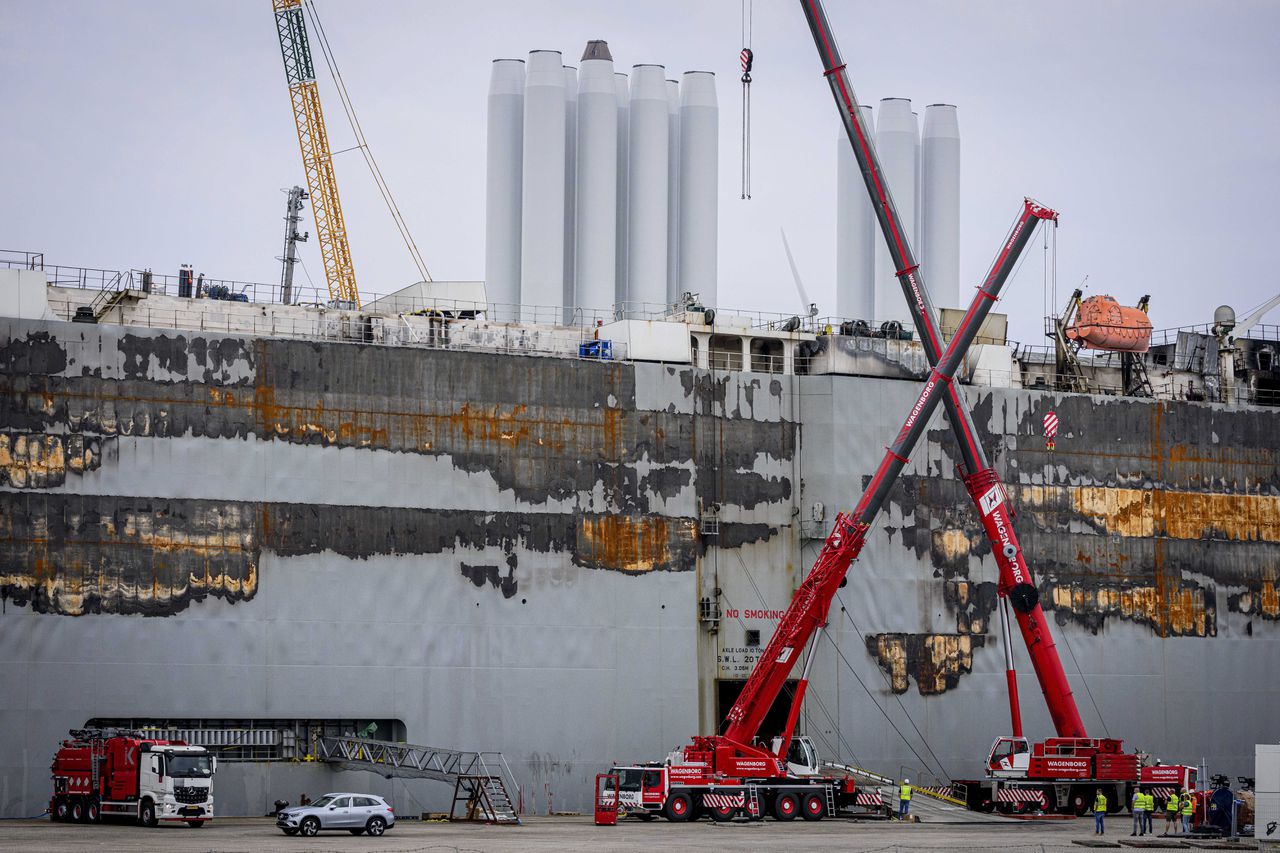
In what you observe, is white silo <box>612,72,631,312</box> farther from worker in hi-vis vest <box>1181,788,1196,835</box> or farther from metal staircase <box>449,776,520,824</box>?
worker in hi-vis vest <box>1181,788,1196,835</box>

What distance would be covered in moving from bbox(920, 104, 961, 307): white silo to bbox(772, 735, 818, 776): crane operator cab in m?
45.5

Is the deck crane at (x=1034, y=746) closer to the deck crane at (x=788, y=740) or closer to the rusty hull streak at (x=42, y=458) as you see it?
the deck crane at (x=788, y=740)

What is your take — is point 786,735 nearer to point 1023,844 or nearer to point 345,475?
point 1023,844

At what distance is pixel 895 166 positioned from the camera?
313 feet

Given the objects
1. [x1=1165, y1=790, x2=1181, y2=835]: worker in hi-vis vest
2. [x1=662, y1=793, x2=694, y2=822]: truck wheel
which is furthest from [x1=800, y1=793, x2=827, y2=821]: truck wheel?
[x1=1165, y1=790, x2=1181, y2=835]: worker in hi-vis vest

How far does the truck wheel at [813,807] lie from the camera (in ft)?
175

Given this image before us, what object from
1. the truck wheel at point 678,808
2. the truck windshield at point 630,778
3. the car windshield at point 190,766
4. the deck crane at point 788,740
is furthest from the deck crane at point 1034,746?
the car windshield at point 190,766

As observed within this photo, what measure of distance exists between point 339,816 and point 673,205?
173ft

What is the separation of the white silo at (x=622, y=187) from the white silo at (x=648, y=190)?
91 centimetres

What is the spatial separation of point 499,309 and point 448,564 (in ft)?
97.8

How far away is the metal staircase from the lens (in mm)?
52812

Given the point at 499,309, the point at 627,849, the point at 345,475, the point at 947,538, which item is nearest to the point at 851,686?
the point at 947,538

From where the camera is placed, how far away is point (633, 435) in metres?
63.8

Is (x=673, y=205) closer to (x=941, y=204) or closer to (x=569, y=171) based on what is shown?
(x=569, y=171)
